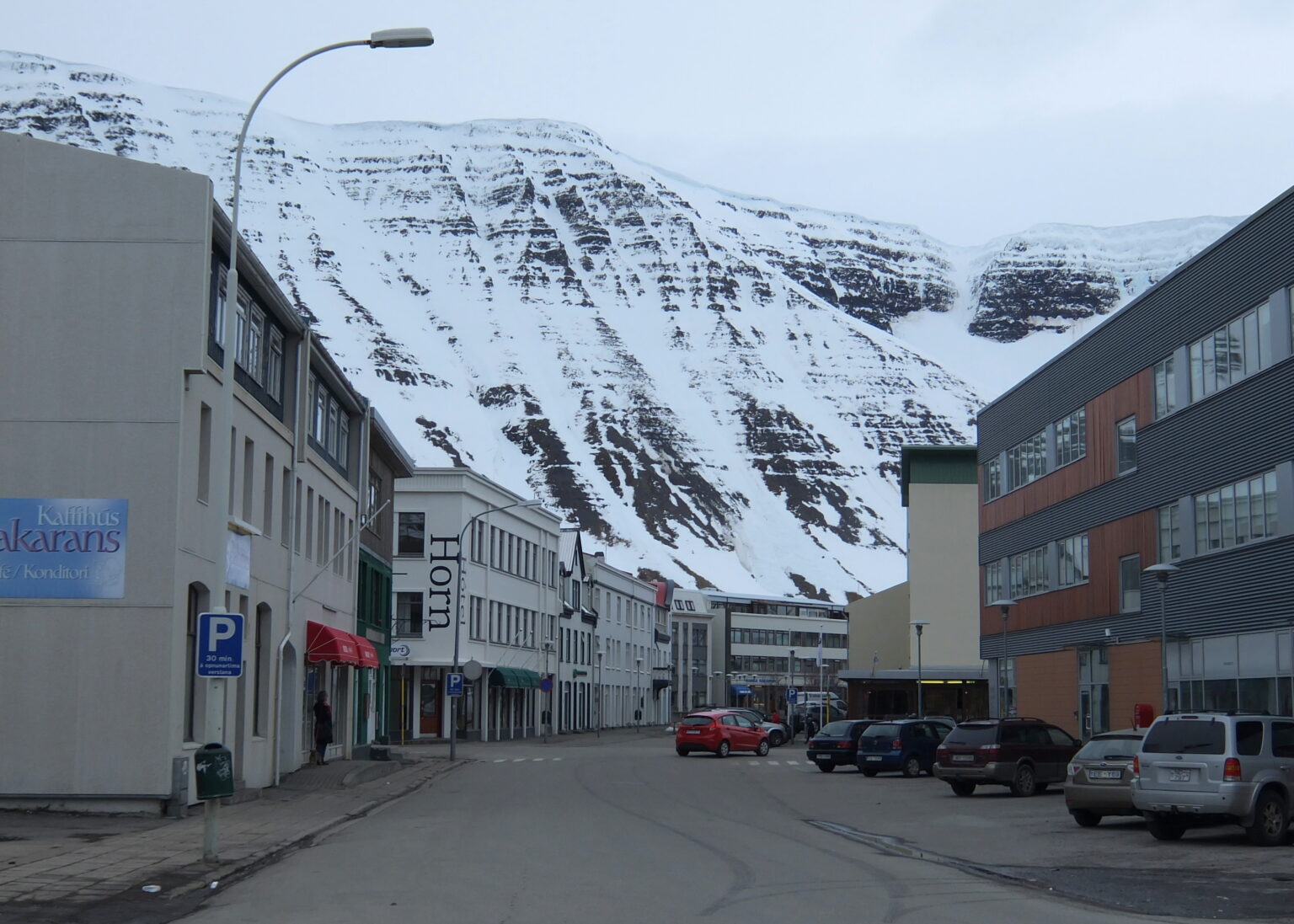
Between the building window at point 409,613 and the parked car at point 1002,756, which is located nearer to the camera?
the parked car at point 1002,756

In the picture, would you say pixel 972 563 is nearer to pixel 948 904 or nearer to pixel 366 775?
pixel 366 775

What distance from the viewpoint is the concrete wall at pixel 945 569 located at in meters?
70.8

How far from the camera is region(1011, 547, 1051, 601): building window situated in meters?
44.5

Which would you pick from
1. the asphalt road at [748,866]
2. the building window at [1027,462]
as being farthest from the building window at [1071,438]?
the asphalt road at [748,866]

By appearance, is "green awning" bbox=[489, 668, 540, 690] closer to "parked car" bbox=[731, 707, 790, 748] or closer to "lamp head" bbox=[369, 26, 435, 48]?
"parked car" bbox=[731, 707, 790, 748]

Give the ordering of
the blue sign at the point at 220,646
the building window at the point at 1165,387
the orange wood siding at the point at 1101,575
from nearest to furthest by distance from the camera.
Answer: the blue sign at the point at 220,646
the building window at the point at 1165,387
the orange wood siding at the point at 1101,575

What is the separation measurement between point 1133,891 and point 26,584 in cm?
1570

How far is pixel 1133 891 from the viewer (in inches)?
548

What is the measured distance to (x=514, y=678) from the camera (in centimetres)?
6850

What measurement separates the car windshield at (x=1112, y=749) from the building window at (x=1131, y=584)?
53.1ft

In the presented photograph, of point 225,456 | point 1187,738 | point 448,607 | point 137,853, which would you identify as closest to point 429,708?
point 448,607

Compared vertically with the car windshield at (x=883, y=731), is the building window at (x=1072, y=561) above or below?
above

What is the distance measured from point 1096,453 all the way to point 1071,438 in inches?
95.1

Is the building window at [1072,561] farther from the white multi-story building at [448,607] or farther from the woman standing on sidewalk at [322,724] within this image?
the white multi-story building at [448,607]
